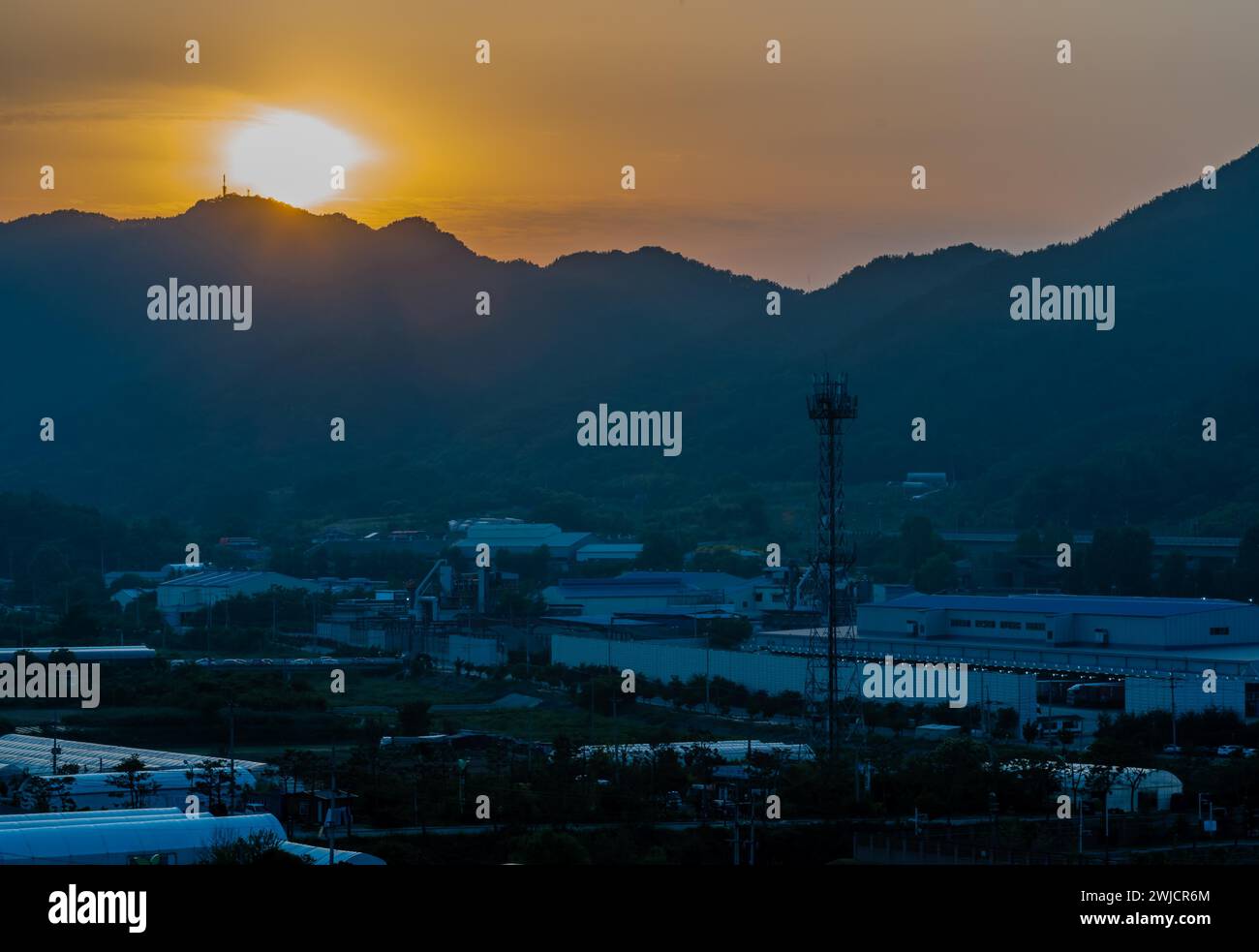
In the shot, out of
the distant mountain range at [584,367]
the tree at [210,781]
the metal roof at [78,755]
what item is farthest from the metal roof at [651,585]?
the tree at [210,781]

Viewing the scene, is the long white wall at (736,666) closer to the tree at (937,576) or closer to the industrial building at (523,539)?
the tree at (937,576)

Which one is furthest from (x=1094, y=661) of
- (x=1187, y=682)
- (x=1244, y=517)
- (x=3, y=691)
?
(x=1244, y=517)

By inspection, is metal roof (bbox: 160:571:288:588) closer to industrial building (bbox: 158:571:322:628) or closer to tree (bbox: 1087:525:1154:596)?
industrial building (bbox: 158:571:322:628)

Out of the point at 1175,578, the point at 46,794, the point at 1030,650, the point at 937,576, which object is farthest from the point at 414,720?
→ the point at 937,576

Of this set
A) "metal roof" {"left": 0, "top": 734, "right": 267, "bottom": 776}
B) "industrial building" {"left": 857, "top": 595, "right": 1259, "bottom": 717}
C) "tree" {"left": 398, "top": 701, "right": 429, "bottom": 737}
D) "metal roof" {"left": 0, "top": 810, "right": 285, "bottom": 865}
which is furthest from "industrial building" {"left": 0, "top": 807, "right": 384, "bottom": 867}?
"industrial building" {"left": 857, "top": 595, "right": 1259, "bottom": 717}

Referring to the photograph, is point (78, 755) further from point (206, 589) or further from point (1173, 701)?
point (206, 589)
